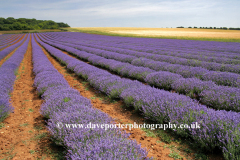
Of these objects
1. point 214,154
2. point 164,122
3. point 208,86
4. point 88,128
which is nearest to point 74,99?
point 88,128

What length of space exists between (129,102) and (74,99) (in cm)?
135

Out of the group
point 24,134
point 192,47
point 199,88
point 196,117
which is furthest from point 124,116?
point 192,47

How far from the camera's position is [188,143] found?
7.93 feet

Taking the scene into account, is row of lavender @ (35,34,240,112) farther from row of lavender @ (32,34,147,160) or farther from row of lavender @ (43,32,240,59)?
row of lavender @ (43,32,240,59)

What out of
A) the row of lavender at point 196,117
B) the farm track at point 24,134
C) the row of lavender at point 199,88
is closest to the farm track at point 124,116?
the row of lavender at point 196,117

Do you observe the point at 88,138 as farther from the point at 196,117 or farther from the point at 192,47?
the point at 192,47

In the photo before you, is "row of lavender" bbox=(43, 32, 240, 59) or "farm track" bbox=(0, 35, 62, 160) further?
"row of lavender" bbox=(43, 32, 240, 59)

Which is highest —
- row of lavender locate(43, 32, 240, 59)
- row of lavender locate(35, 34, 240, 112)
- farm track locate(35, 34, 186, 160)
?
row of lavender locate(43, 32, 240, 59)

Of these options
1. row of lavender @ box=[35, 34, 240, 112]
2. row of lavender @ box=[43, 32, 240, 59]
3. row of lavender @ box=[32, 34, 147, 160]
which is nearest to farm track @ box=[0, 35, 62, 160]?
row of lavender @ box=[32, 34, 147, 160]

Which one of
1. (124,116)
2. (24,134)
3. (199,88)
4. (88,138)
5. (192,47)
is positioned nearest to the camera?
(88,138)

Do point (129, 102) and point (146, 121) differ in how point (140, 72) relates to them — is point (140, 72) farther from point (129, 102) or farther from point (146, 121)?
point (146, 121)

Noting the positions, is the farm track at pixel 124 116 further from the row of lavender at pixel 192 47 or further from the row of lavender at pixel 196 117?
the row of lavender at pixel 192 47

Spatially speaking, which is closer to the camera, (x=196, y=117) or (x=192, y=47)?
(x=196, y=117)

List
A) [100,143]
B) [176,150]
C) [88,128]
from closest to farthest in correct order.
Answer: [100,143] < [88,128] < [176,150]
